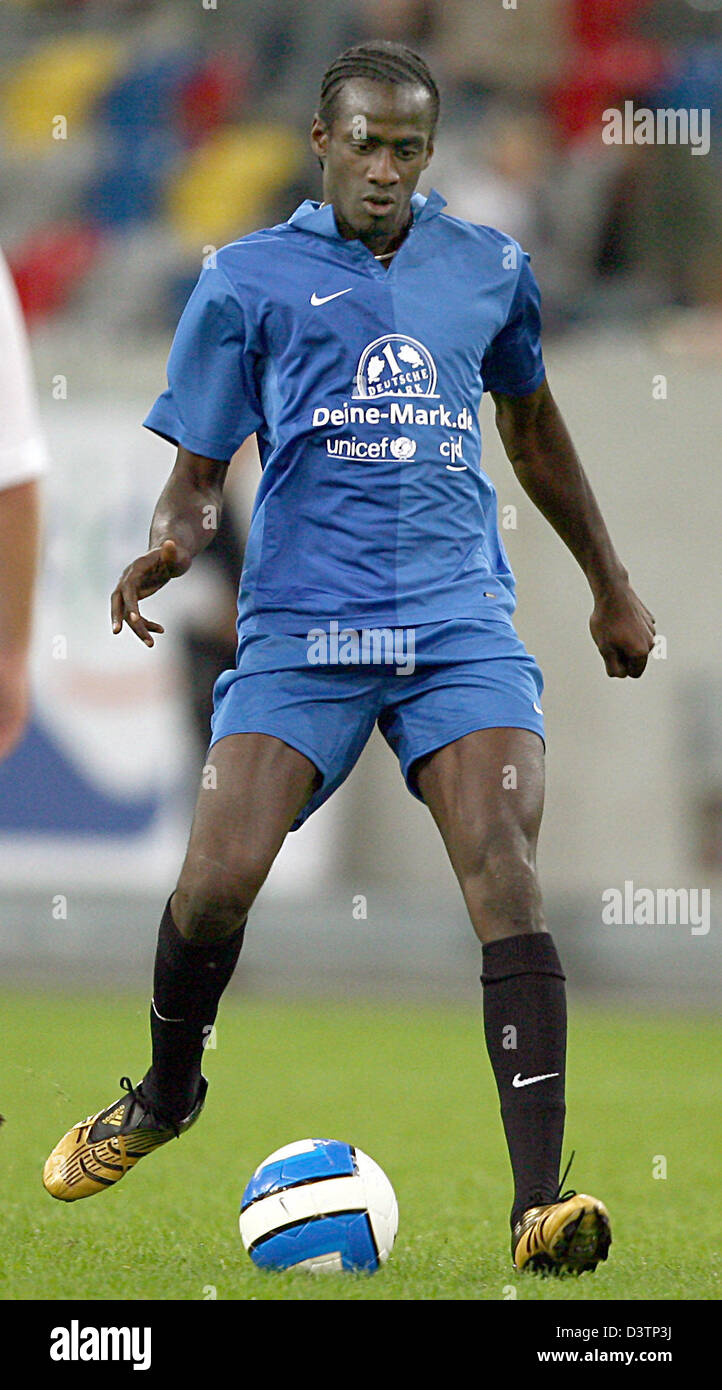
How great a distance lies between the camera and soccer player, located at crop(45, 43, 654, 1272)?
4.32 meters

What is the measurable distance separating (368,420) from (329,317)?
230 mm

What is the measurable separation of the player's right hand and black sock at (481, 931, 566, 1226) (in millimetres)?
953

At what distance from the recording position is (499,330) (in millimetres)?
4609

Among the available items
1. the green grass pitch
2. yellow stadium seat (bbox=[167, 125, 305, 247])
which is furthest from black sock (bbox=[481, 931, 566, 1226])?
yellow stadium seat (bbox=[167, 125, 305, 247])

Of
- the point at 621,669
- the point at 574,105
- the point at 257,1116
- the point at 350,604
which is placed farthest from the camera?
the point at 574,105

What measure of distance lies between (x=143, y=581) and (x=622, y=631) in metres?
1.20

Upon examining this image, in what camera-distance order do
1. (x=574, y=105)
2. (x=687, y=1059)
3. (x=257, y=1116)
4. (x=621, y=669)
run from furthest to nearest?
(x=574, y=105) < (x=687, y=1059) < (x=257, y=1116) < (x=621, y=669)

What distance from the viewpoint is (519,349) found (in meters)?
4.70

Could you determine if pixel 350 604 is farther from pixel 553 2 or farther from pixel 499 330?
pixel 553 2

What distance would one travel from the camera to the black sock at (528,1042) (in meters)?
4.15

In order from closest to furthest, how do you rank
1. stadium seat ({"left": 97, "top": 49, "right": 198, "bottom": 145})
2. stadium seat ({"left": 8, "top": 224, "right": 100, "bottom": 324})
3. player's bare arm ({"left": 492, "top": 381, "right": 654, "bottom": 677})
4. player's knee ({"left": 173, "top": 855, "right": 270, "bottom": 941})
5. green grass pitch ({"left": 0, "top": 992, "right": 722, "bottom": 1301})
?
green grass pitch ({"left": 0, "top": 992, "right": 722, "bottom": 1301}) < player's knee ({"left": 173, "top": 855, "right": 270, "bottom": 941}) < player's bare arm ({"left": 492, "top": 381, "right": 654, "bottom": 677}) < stadium seat ({"left": 8, "top": 224, "right": 100, "bottom": 324}) < stadium seat ({"left": 97, "top": 49, "right": 198, "bottom": 145})

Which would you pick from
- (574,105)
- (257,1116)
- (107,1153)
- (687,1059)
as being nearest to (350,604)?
(107,1153)

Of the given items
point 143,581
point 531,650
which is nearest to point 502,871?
point 143,581

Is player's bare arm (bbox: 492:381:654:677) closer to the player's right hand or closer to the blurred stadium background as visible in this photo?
the player's right hand
